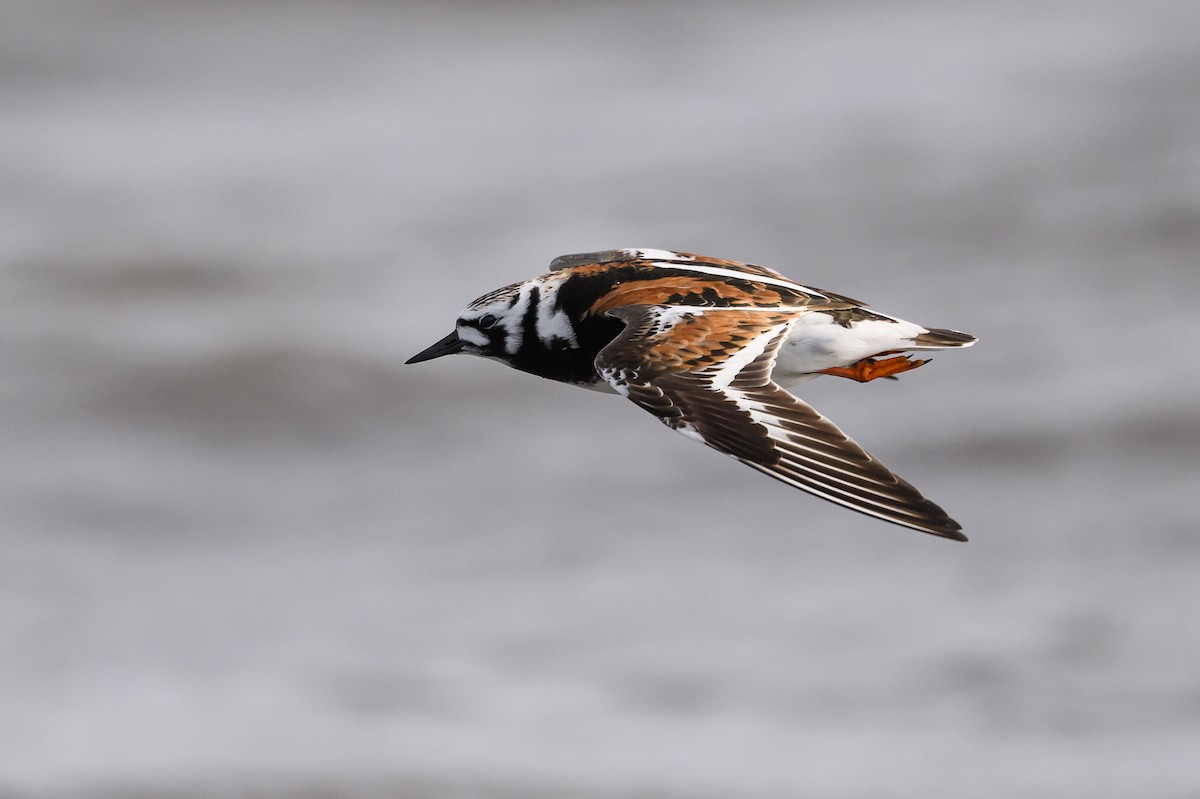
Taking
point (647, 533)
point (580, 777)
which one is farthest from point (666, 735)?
point (647, 533)

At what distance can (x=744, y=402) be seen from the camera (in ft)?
14.7

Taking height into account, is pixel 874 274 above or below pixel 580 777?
above

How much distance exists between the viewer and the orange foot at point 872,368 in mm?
5145

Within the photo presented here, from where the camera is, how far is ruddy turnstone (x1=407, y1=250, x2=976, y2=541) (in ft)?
13.9

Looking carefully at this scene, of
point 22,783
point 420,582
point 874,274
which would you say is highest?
point 874,274

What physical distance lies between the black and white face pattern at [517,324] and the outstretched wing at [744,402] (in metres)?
0.31

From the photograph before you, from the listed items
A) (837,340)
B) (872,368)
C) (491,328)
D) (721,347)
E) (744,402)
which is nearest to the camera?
(744,402)

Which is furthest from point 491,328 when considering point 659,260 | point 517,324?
point 659,260

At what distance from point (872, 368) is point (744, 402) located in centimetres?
83

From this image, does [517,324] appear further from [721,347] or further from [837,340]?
[837,340]

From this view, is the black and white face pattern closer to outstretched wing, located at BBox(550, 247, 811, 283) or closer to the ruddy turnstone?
the ruddy turnstone

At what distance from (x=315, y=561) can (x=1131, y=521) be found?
6.27m

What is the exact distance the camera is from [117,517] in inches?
572

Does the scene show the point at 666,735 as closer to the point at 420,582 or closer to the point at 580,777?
the point at 580,777
